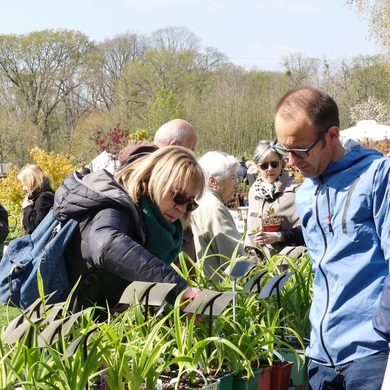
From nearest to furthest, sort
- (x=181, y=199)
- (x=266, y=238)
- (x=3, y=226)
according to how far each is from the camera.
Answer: (x=181, y=199) → (x=266, y=238) → (x=3, y=226)

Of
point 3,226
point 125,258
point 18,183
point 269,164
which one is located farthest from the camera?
point 18,183

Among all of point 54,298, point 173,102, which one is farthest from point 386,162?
point 173,102

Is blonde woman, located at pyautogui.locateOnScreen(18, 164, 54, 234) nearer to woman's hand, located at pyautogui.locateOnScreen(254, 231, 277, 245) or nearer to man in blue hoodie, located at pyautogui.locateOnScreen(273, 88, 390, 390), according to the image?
woman's hand, located at pyautogui.locateOnScreen(254, 231, 277, 245)

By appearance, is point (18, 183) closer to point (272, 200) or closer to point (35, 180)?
point (35, 180)

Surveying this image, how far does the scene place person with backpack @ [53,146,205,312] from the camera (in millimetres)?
2428

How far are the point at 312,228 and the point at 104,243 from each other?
28.2 inches

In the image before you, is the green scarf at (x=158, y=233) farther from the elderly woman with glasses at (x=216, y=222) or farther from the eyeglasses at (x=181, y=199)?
the elderly woman with glasses at (x=216, y=222)

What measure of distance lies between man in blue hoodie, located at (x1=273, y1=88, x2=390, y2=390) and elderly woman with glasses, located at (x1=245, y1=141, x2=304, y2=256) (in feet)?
7.43

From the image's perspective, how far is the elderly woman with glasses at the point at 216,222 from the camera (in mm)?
3852

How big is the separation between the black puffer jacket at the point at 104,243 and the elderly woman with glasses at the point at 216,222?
3.90 feet

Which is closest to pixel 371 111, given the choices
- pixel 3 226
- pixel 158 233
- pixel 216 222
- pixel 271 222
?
pixel 3 226

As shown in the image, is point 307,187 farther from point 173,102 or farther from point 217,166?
point 173,102

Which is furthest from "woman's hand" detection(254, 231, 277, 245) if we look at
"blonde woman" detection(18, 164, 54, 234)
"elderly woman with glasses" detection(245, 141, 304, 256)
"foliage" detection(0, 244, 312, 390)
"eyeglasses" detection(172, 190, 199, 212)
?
"blonde woman" detection(18, 164, 54, 234)

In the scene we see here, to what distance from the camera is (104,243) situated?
7.72ft
